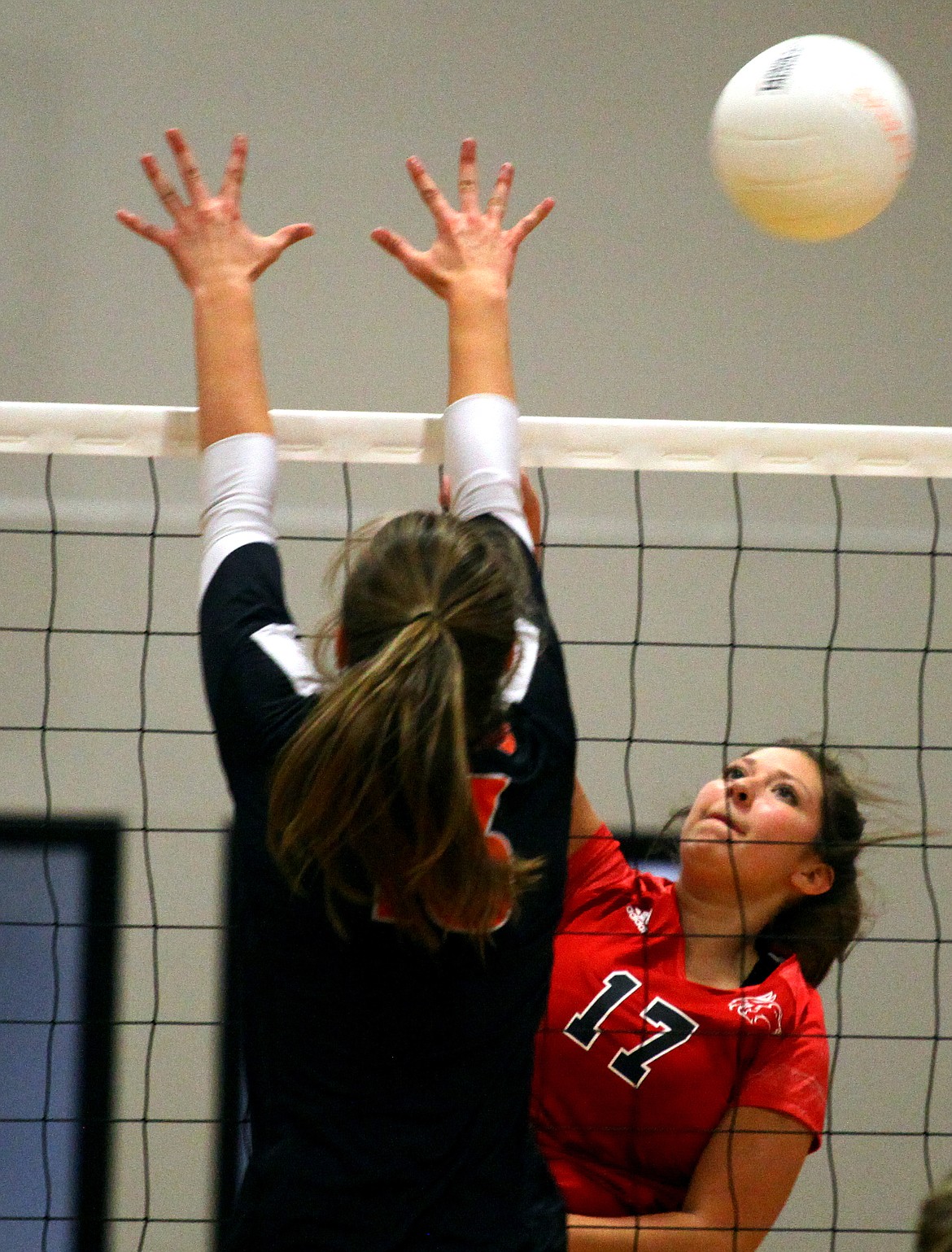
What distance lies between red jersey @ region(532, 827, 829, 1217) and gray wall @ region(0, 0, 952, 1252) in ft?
5.85

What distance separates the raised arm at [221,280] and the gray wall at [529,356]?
2092mm

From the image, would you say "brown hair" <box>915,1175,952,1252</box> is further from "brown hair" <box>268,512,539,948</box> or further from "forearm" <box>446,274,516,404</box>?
"forearm" <box>446,274,516,404</box>

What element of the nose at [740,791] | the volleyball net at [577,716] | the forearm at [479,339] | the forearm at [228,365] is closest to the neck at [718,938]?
the nose at [740,791]

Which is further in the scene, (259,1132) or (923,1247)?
(259,1132)

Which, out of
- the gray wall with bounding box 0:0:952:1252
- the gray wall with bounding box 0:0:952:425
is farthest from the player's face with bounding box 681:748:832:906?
the gray wall with bounding box 0:0:952:425

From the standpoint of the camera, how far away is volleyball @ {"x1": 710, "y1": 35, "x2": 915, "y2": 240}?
186 centimetres

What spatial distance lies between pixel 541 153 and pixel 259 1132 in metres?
2.98

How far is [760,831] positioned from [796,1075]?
1.07 ft

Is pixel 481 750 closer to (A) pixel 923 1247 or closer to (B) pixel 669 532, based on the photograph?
(A) pixel 923 1247

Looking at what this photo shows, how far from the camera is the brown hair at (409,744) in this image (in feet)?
3.94

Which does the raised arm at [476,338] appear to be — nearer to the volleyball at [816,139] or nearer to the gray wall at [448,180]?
the volleyball at [816,139]

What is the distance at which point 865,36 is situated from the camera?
12.5ft

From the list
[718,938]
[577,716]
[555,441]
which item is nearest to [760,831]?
[718,938]

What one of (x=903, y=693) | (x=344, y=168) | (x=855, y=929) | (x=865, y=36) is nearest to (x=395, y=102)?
(x=344, y=168)
